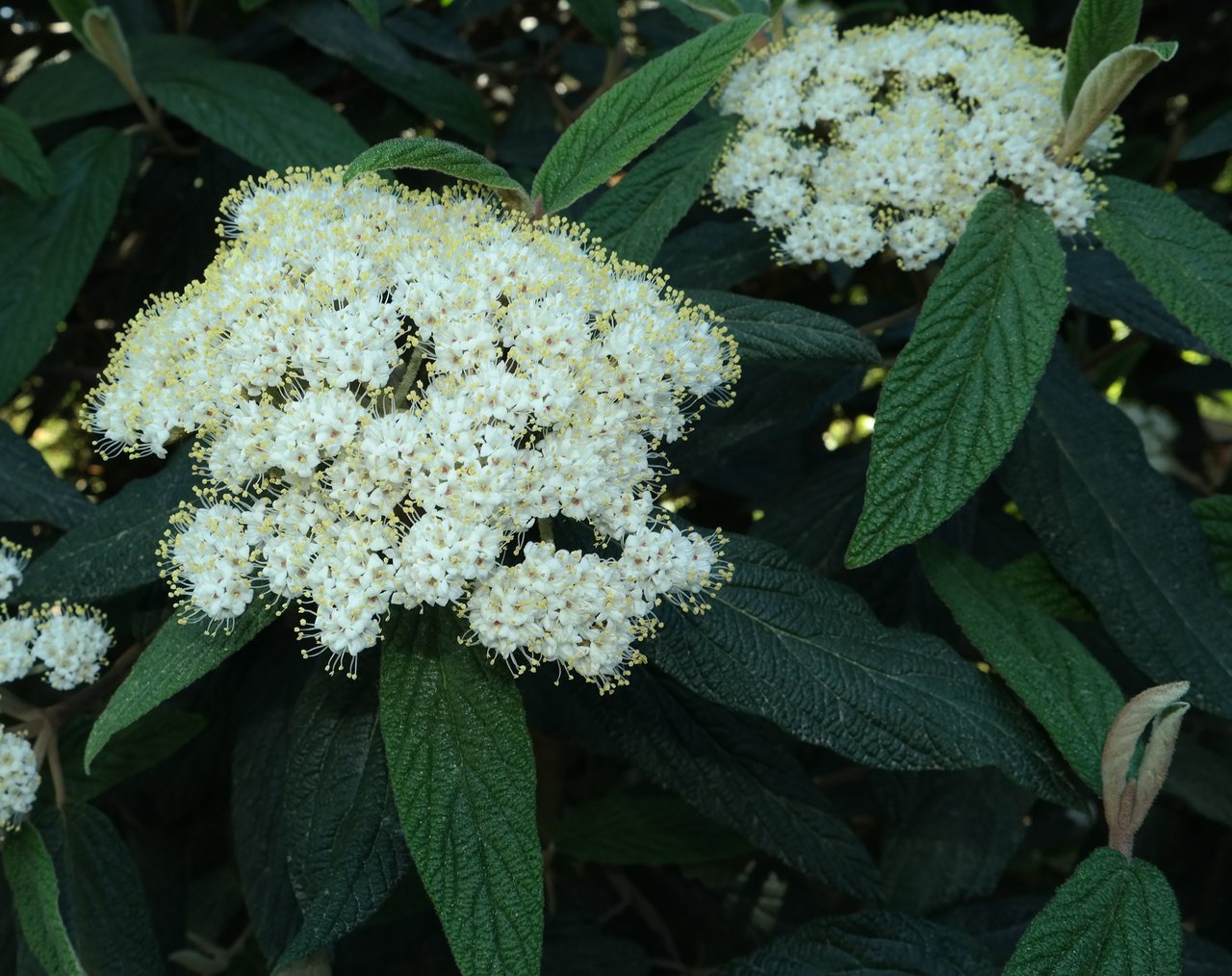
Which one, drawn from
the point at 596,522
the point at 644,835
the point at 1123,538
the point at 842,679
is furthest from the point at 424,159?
the point at 644,835

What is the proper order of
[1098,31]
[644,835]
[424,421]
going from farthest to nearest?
[644,835] < [1098,31] < [424,421]

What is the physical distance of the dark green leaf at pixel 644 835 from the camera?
Result: 1.51 metres

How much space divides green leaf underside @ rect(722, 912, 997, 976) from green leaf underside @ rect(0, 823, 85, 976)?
2.04 ft

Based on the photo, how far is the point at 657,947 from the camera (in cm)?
179

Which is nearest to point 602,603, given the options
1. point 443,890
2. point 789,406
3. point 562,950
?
point 443,890

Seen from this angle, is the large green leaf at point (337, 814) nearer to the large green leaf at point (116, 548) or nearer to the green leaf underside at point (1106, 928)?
the large green leaf at point (116, 548)

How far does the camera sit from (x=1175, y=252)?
1171 millimetres

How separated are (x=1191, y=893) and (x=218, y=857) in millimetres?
1536

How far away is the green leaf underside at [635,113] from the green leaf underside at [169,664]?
0.46m

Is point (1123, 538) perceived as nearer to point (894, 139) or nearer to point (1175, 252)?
point (1175, 252)

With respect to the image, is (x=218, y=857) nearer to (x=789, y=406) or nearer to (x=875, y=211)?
(x=789, y=406)

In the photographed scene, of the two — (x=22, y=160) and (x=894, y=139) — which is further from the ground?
(x=894, y=139)

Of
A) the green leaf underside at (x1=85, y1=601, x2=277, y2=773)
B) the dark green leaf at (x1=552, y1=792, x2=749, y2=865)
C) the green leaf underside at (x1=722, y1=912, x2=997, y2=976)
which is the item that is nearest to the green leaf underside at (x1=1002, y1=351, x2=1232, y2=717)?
the green leaf underside at (x1=722, y1=912, x2=997, y2=976)

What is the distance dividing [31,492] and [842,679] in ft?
2.77
